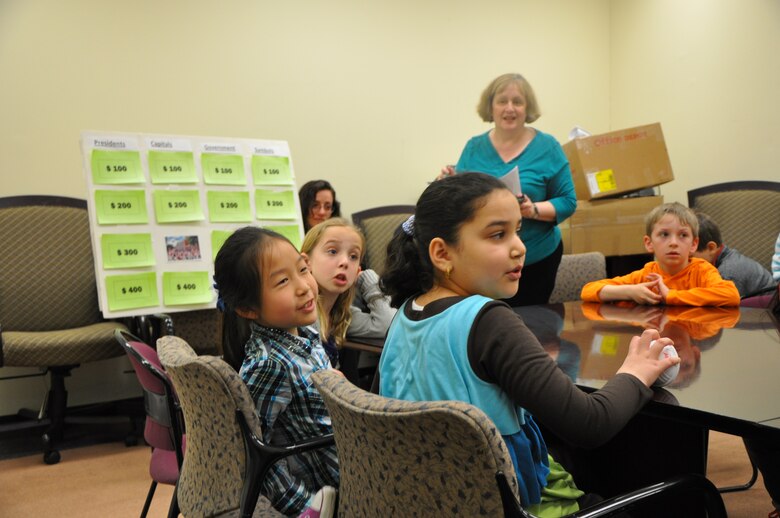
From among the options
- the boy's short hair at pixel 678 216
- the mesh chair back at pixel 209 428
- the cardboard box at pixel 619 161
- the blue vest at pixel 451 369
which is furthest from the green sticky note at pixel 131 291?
the cardboard box at pixel 619 161

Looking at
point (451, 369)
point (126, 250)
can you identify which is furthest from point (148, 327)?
point (451, 369)

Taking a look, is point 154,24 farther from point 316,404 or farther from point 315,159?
point 316,404

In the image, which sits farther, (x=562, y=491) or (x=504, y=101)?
(x=504, y=101)

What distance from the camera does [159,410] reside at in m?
1.74

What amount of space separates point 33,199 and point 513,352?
11.5 ft

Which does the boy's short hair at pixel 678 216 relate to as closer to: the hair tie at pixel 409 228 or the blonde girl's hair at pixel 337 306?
the blonde girl's hair at pixel 337 306

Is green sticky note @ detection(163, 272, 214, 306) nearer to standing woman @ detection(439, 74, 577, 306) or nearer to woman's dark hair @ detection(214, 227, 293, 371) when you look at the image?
standing woman @ detection(439, 74, 577, 306)

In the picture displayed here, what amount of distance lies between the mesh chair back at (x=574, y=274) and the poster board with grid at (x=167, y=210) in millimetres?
1382

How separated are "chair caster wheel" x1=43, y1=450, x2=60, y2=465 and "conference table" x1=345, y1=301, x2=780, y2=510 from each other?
2000 millimetres

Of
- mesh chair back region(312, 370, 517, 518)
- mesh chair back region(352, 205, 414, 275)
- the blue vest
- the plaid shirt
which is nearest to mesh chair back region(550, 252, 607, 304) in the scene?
mesh chair back region(352, 205, 414, 275)

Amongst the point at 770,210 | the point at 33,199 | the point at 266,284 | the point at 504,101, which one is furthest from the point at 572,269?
the point at 33,199

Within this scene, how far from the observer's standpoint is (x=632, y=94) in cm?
571

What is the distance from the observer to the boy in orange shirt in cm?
243

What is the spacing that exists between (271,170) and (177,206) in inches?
22.1
